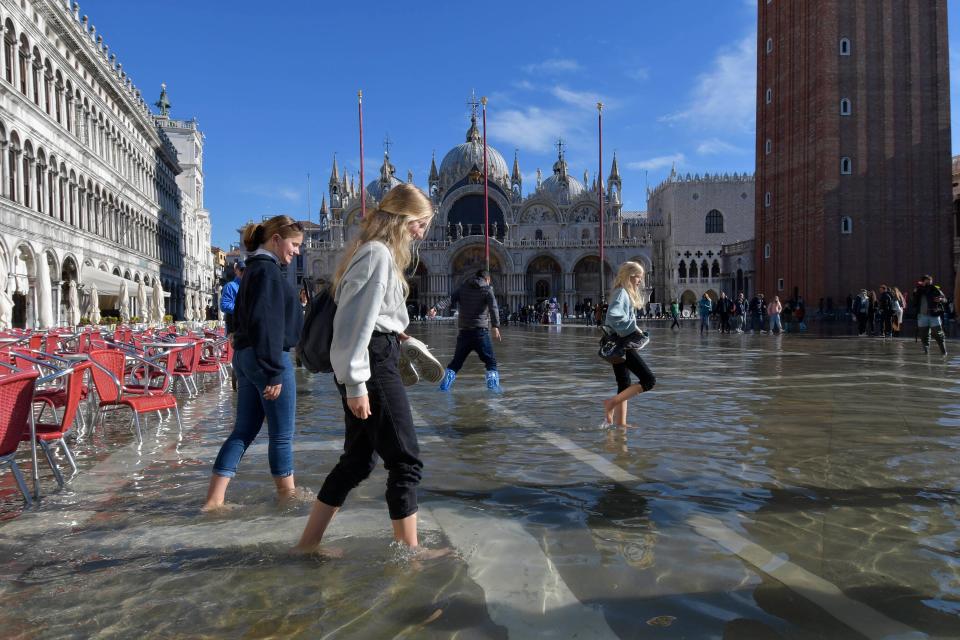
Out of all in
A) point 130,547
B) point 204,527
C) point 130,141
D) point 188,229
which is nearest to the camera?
point 130,547

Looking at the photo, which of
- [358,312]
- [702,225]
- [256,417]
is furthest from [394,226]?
[702,225]

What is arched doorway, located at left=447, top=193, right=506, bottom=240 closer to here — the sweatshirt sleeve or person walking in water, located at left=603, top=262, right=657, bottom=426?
person walking in water, located at left=603, top=262, right=657, bottom=426

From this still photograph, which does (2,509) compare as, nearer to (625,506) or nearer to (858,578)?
(625,506)

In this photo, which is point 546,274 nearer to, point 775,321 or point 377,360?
point 775,321

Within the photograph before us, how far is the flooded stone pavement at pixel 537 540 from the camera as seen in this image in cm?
260

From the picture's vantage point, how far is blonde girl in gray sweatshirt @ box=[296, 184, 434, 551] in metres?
2.97

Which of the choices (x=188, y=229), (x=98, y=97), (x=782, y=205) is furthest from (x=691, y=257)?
(x=98, y=97)

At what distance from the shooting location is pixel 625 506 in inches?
154

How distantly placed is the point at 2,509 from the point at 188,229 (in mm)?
61259

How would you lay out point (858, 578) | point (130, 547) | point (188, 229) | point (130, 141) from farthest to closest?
point (188, 229) < point (130, 141) < point (130, 547) < point (858, 578)

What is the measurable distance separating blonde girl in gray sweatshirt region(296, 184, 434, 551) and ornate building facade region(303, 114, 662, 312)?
200 ft

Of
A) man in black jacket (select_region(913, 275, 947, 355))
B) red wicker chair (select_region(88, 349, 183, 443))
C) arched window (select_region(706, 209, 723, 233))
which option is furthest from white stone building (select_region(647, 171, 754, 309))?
red wicker chair (select_region(88, 349, 183, 443))

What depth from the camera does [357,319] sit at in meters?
2.96

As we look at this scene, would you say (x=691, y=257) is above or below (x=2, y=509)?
above
